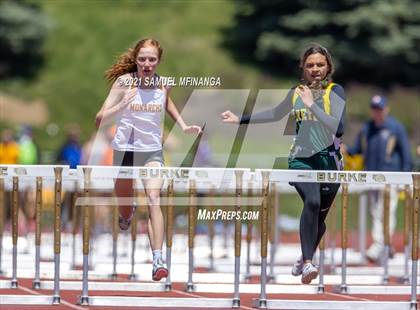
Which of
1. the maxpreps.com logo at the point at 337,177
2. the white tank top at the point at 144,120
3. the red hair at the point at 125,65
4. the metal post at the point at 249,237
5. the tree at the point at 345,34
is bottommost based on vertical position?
the metal post at the point at 249,237

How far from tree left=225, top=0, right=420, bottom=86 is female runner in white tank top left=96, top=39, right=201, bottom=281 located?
71.9 feet

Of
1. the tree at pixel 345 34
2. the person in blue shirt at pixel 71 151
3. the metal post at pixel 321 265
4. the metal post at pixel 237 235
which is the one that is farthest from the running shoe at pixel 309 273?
the tree at pixel 345 34

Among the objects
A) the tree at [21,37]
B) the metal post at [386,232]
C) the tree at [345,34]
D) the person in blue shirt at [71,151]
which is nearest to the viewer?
the metal post at [386,232]

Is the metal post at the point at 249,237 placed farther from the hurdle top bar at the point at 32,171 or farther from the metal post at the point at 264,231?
the hurdle top bar at the point at 32,171

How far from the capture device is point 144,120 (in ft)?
37.8

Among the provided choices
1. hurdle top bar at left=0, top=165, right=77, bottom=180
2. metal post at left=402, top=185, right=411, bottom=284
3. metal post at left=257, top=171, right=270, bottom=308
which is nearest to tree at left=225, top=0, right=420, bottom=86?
metal post at left=402, top=185, right=411, bottom=284

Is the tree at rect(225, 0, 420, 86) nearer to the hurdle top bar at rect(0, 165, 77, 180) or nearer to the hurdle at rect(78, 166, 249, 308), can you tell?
the hurdle at rect(78, 166, 249, 308)

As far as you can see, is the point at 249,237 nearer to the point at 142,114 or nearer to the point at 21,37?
the point at 142,114

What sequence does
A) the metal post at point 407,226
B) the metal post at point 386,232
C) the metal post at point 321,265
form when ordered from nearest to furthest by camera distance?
the metal post at point 321,265
the metal post at point 386,232
the metal post at point 407,226

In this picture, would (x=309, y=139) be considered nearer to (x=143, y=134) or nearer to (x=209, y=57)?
(x=143, y=134)

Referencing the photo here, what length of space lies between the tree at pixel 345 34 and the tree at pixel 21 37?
17.9 feet

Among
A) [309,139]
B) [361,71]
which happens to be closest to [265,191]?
[309,139]

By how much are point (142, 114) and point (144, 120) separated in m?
0.06

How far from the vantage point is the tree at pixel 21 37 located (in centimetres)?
3619
